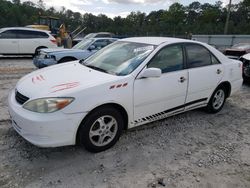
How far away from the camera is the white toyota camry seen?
116 inches

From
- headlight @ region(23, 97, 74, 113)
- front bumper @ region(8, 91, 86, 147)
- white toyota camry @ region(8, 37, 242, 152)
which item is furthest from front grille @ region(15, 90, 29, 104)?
headlight @ region(23, 97, 74, 113)

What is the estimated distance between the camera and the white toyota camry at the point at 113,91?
2953 millimetres

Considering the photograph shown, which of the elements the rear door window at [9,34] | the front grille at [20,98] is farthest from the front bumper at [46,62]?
the rear door window at [9,34]

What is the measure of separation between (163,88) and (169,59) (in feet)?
1.74

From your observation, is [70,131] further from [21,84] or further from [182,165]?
[182,165]

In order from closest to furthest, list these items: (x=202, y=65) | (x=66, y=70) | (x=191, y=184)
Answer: (x=191, y=184)
(x=66, y=70)
(x=202, y=65)

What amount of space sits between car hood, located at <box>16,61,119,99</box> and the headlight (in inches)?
2.9

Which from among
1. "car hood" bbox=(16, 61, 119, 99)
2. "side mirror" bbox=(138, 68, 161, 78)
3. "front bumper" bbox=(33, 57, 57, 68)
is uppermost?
"side mirror" bbox=(138, 68, 161, 78)

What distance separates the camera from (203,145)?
3750mm

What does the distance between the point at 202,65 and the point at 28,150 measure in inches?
126

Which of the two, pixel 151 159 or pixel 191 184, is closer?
pixel 191 184

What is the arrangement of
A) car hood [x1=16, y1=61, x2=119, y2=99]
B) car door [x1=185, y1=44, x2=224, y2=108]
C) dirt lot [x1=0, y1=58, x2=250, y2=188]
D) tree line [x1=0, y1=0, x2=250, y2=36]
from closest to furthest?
dirt lot [x1=0, y1=58, x2=250, y2=188], car hood [x1=16, y1=61, x2=119, y2=99], car door [x1=185, y1=44, x2=224, y2=108], tree line [x1=0, y1=0, x2=250, y2=36]

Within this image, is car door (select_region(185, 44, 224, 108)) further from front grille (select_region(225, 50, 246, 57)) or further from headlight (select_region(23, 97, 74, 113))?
front grille (select_region(225, 50, 246, 57))

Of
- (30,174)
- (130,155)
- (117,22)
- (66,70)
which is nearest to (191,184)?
(130,155)
